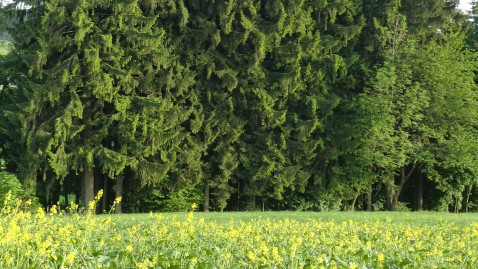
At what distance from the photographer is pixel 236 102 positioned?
24016 millimetres

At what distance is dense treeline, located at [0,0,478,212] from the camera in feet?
69.7

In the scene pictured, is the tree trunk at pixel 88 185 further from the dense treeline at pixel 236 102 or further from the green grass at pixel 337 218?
the green grass at pixel 337 218

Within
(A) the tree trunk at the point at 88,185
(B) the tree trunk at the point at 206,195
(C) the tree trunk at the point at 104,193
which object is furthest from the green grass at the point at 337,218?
(C) the tree trunk at the point at 104,193

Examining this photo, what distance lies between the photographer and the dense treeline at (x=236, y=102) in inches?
837

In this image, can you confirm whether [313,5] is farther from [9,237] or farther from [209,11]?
[9,237]

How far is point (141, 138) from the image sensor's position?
21328mm

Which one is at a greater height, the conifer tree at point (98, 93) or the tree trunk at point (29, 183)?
the conifer tree at point (98, 93)

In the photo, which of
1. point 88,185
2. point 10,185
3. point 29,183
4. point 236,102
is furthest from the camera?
point 236,102

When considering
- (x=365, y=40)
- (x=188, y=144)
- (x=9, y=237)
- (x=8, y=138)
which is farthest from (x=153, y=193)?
(x=9, y=237)

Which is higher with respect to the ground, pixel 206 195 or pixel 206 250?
pixel 206 195

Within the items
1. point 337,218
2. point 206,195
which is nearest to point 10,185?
point 206,195

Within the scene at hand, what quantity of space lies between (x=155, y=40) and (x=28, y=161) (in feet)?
19.0

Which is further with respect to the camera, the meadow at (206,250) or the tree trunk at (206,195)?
the tree trunk at (206,195)

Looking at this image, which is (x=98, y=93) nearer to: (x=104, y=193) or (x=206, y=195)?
(x=104, y=193)
